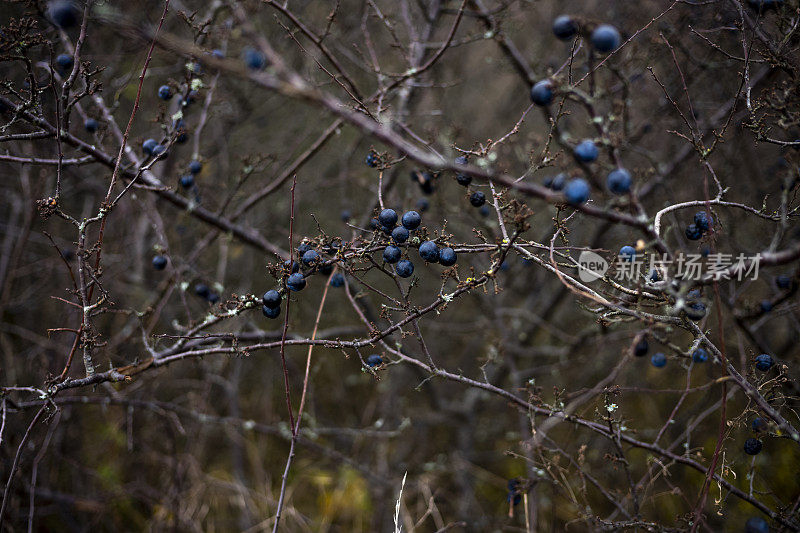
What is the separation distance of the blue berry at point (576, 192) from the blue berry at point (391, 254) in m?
0.77

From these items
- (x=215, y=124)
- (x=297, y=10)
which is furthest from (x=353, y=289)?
(x=215, y=124)

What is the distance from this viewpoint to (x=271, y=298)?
2.05 meters

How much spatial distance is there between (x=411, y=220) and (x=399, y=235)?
83 millimetres

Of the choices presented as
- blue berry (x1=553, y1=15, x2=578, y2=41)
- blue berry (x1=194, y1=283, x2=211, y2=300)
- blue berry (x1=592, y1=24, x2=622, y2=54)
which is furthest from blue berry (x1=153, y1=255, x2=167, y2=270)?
blue berry (x1=592, y1=24, x2=622, y2=54)

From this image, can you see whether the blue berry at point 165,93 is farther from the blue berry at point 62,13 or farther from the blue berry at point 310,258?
the blue berry at point 310,258

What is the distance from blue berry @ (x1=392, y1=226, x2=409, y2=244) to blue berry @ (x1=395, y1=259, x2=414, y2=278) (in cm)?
14

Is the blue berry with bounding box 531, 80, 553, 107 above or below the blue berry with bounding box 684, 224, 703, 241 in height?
above

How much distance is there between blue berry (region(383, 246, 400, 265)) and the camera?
6.34 feet

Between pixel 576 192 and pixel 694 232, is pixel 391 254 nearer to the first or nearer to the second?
pixel 576 192

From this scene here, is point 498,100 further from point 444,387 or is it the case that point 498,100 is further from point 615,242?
point 444,387

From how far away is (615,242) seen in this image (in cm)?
448

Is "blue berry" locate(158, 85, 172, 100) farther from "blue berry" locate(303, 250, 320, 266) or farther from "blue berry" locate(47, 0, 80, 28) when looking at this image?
"blue berry" locate(303, 250, 320, 266)

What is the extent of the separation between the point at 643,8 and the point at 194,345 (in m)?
4.05

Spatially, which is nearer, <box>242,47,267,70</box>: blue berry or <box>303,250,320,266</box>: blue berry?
<box>242,47,267,70</box>: blue berry
